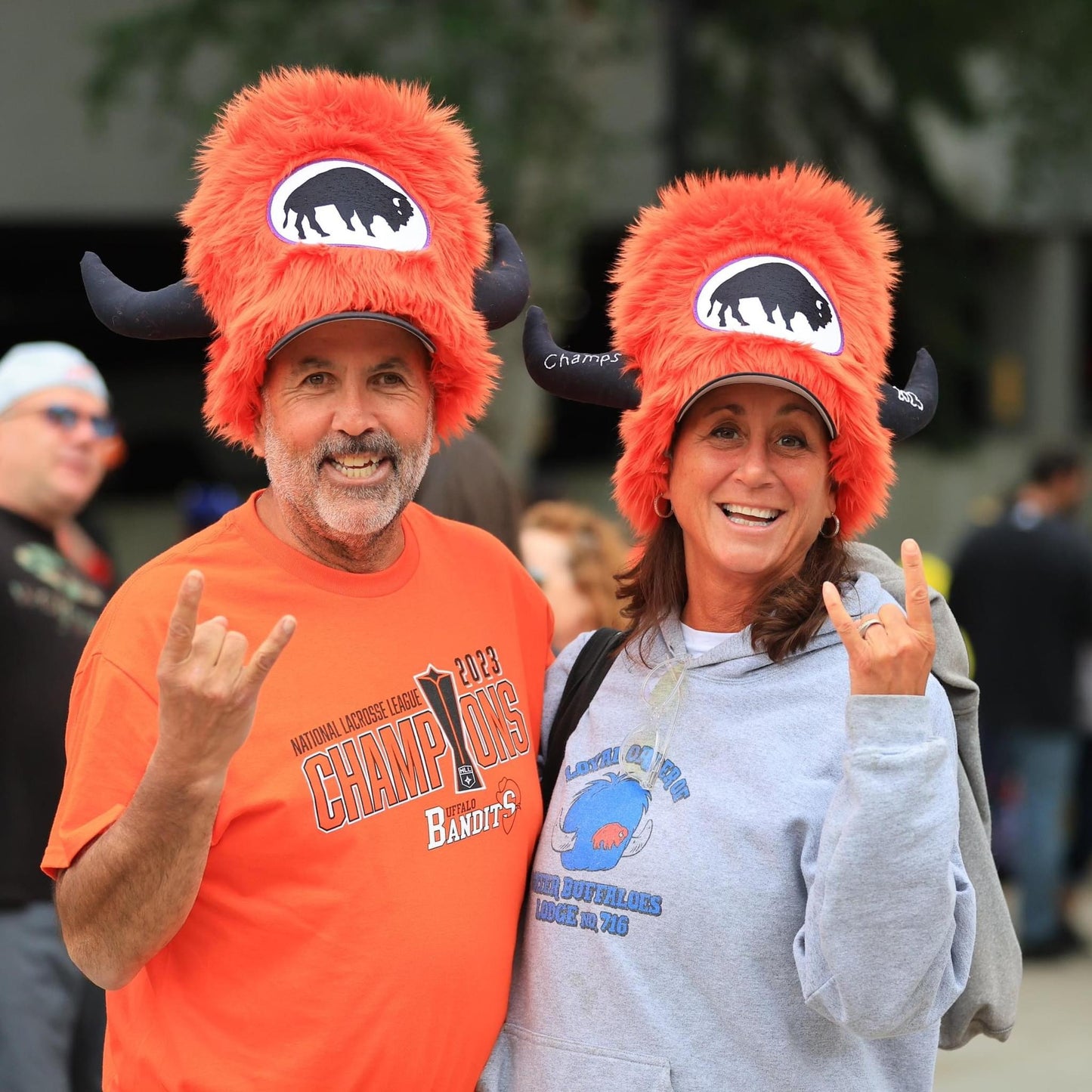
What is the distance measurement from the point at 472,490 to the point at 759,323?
1.23 m

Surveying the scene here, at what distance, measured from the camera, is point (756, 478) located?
261cm

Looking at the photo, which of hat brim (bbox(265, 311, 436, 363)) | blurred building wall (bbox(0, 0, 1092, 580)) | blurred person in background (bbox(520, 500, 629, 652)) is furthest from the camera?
blurred building wall (bbox(0, 0, 1092, 580))

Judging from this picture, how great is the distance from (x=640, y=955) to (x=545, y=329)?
1.22m

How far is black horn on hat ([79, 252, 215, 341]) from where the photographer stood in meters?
2.68

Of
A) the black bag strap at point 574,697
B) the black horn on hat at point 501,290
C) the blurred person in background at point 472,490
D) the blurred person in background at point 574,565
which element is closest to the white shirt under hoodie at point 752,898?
the black bag strap at point 574,697

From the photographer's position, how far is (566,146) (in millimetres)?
8562

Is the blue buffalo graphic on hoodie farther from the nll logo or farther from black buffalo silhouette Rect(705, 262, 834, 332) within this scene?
black buffalo silhouette Rect(705, 262, 834, 332)

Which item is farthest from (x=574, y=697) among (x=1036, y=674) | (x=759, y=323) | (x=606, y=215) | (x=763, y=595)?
(x=606, y=215)

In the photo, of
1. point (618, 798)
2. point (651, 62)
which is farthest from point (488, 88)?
point (618, 798)

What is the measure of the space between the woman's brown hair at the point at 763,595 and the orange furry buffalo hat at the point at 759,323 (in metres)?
0.08

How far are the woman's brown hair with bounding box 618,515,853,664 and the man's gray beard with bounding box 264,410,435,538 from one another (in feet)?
1.71

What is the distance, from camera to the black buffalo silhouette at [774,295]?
2598 millimetres

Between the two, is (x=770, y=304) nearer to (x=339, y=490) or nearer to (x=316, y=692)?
(x=339, y=490)

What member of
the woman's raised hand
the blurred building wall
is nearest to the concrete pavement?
the woman's raised hand
